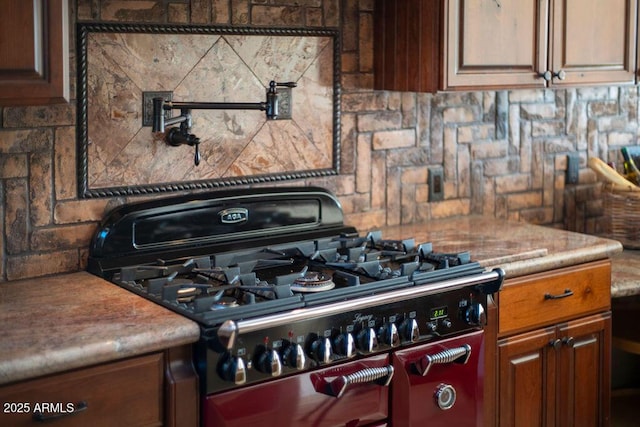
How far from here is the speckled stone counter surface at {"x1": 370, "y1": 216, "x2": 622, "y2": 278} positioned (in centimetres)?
318

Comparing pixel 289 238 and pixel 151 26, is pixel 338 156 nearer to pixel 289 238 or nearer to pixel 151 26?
pixel 289 238

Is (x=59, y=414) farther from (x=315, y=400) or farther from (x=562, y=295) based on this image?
(x=562, y=295)

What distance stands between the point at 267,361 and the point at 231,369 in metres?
0.10

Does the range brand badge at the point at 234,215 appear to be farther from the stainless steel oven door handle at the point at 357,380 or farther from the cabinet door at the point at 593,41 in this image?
the cabinet door at the point at 593,41

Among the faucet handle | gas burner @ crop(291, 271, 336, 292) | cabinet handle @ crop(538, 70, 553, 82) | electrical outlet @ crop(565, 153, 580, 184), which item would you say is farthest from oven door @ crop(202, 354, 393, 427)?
electrical outlet @ crop(565, 153, 580, 184)

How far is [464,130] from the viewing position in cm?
387

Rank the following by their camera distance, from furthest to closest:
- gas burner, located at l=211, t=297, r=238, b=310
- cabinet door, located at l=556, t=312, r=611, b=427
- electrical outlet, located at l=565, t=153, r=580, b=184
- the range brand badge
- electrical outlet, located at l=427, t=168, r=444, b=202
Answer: electrical outlet, located at l=565, t=153, r=580, b=184 → electrical outlet, located at l=427, t=168, r=444, b=202 → cabinet door, located at l=556, t=312, r=611, b=427 → the range brand badge → gas burner, located at l=211, t=297, r=238, b=310

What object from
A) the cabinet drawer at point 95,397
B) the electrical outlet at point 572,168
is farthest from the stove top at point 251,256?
the electrical outlet at point 572,168

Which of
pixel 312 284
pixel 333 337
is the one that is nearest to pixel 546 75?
pixel 312 284

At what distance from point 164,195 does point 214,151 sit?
0.23 m

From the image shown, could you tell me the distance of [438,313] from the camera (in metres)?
2.87

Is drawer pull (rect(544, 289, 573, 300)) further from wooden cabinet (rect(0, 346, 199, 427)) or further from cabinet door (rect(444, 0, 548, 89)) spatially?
wooden cabinet (rect(0, 346, 199, 427))

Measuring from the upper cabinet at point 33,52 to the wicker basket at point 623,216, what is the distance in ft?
7.81

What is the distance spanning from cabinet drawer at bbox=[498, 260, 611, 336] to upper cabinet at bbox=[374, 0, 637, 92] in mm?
693
